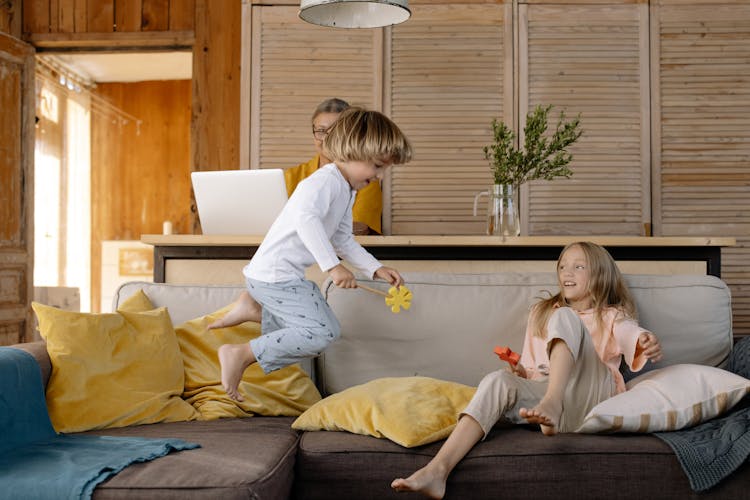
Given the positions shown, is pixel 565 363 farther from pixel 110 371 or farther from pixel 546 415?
pixel 110 371

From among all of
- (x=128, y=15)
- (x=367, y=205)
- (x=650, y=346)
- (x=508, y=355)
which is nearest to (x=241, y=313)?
(x=508, y=355)

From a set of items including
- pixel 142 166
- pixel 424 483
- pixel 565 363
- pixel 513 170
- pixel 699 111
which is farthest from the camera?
pixel 142 166

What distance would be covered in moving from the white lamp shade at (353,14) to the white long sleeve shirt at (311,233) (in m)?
0.99

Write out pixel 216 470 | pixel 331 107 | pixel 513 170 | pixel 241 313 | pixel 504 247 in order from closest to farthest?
pixel 216 470 → pixel 241 313 → pixel 504 247 → pixel 513 170 → pixel 331 107

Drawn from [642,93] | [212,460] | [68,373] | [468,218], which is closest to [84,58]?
[468,218]

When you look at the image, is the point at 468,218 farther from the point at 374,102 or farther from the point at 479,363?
the point at 479,363

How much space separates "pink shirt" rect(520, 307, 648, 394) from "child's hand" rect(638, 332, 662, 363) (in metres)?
0.02

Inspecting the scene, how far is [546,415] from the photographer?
187cm

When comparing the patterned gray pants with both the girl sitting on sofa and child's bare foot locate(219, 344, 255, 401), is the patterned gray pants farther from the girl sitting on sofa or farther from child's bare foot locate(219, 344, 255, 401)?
the girl sitting on sofa

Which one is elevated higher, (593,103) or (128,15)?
(128,15)

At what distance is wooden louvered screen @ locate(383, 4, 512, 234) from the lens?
4488mm

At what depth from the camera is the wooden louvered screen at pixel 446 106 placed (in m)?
4.49

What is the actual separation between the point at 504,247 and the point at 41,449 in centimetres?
164

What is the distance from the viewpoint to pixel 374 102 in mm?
4508
